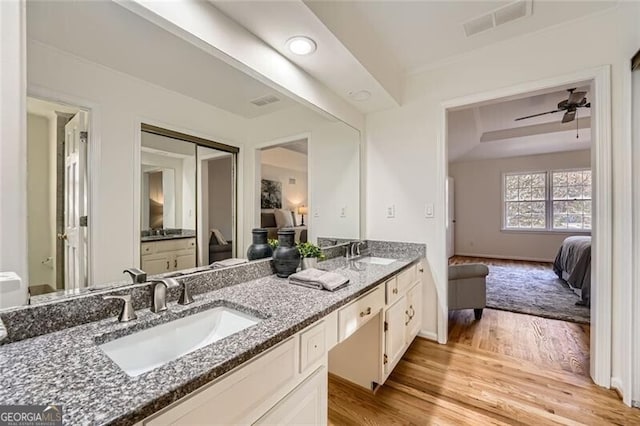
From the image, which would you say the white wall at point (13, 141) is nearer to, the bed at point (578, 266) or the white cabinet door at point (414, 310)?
the white cabinet door at point (414, 310)

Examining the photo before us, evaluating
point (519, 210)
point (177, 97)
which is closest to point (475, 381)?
point (177, 97)

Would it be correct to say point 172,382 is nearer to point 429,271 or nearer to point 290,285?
point 290,285

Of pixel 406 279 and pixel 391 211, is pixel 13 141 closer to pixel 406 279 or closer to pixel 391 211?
pixel 406 279

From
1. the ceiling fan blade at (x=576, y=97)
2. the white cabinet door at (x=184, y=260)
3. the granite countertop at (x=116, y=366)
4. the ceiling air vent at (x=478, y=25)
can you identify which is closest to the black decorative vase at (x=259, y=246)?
the white cabinet door at (x=184, y=260)

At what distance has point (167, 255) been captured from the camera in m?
1.26

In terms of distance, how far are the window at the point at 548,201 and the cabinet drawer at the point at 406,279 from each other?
5.74 meters

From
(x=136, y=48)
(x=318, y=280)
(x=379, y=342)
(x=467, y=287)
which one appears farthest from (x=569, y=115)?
(x=136, y=48)

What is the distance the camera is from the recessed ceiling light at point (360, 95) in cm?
229

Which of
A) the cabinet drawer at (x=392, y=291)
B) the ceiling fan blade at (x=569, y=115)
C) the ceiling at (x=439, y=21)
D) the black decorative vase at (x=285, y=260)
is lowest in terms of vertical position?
the cabinet drawer at (x=392, y=291)

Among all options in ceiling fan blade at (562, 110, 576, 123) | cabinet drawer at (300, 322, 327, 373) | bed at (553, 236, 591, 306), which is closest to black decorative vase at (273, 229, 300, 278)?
cabinet drawer at (300, 322, 327, 373)

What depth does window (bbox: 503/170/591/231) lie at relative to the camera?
19.6ft

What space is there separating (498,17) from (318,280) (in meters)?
2.16

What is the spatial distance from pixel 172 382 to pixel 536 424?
195 cm

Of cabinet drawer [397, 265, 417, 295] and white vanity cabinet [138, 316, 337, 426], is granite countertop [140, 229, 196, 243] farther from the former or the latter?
cabinet drawer [397, 265, 417, 295]
